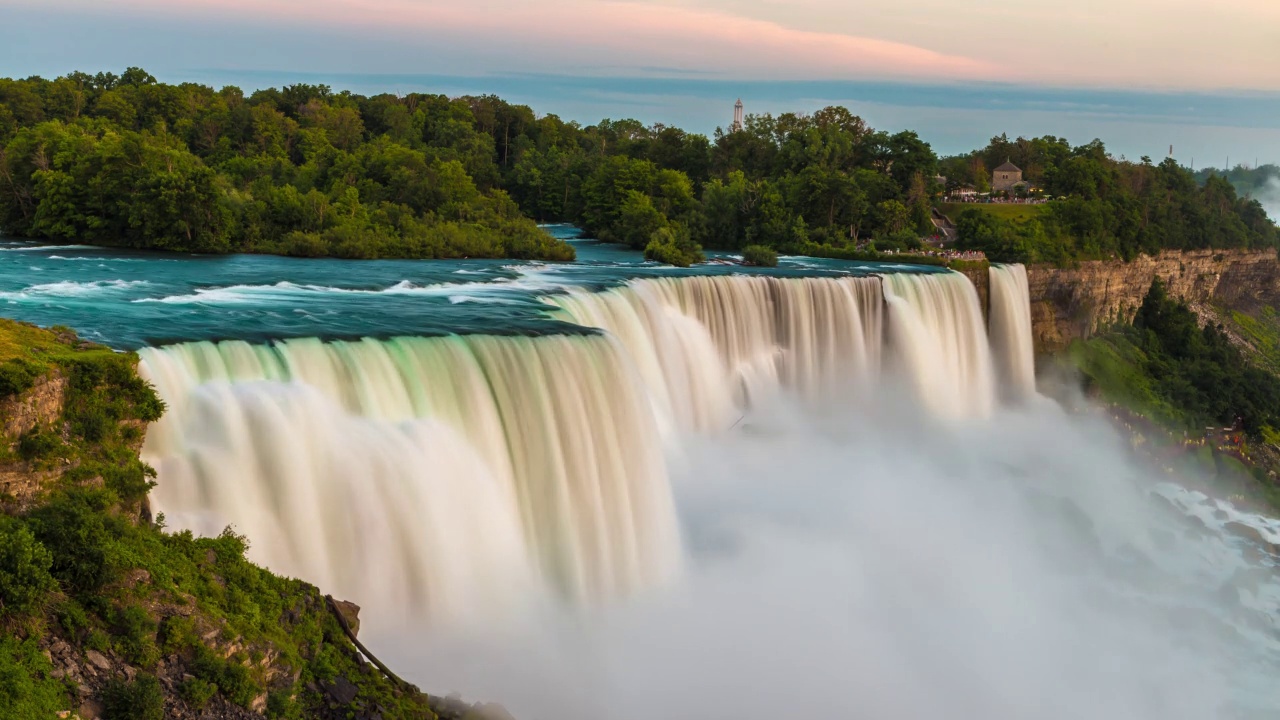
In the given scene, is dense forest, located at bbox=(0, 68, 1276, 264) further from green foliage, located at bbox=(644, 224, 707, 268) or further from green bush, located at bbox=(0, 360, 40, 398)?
green bush, located at bbox=(0, 360, 40, 398)

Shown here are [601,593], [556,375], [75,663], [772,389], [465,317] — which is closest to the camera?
[75,663]

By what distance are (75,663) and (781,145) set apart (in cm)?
5932

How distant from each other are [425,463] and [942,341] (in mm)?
23356

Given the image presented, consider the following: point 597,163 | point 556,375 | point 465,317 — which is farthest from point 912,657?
point 597,163

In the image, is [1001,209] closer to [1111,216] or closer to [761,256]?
[1111,216]

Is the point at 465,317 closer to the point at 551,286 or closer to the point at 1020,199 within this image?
the point at 551,286

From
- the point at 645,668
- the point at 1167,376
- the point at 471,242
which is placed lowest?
the point at 1167,376

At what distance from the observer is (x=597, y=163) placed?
64.1 m

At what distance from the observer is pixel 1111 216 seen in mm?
52281

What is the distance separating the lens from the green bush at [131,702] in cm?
945

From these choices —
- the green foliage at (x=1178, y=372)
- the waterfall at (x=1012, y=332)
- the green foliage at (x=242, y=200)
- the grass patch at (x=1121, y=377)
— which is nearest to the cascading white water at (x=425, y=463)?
the green foliage at (x=242, y=200)

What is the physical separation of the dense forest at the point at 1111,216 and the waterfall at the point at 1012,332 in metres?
3.57

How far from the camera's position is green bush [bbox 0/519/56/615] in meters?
9.52

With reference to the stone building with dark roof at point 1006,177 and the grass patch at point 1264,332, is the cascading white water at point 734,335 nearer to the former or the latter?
the grass patch at point 1264,332
